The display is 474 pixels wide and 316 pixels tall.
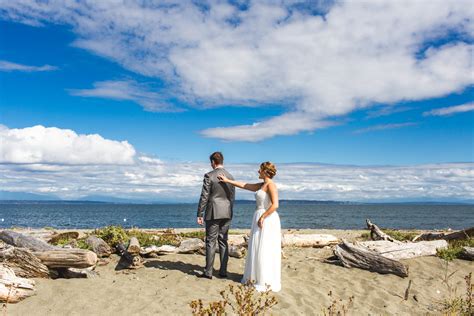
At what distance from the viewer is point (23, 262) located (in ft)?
32.5

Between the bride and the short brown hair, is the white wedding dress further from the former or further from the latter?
the short brown hair

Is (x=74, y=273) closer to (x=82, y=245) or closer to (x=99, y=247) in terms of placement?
(x=99, y=247)

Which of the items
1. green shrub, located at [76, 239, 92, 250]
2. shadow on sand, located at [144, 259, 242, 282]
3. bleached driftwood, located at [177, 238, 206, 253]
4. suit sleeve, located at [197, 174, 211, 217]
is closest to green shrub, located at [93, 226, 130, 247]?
green shrub, located at [76, 239, 92, 250]

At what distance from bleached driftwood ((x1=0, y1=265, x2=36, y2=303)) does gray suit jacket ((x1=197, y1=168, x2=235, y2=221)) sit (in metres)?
4.24

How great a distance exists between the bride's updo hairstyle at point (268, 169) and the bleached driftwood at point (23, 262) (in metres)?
6.17

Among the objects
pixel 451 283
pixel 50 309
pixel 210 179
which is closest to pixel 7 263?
pixel 50 309

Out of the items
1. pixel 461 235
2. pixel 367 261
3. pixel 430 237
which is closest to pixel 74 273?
pixel 367 261

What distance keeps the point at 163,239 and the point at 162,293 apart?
5785 mm

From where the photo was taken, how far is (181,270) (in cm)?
1110

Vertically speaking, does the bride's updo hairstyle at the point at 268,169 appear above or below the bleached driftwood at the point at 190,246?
above

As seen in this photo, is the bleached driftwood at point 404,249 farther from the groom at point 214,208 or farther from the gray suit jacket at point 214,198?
the gray suit jacket at point 214,198

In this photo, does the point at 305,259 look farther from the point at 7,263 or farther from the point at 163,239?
the point at 7,263

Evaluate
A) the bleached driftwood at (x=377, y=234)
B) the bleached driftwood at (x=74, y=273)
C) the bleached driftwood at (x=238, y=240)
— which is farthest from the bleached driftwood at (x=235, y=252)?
the bleached driftwood at (x=377, y=234)

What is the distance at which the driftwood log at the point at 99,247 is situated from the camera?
39.9 feet
